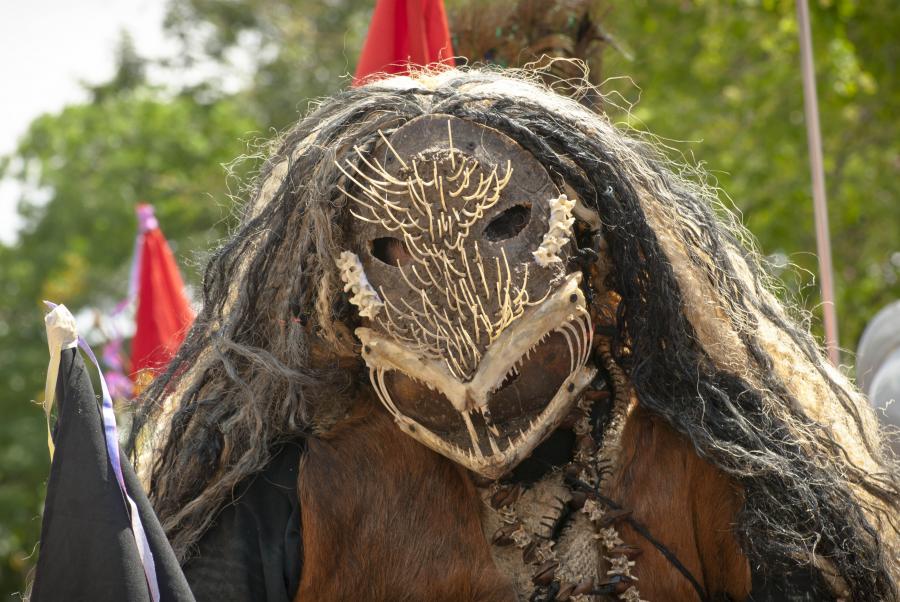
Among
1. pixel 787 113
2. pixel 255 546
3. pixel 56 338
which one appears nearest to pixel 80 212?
pixel 787 113

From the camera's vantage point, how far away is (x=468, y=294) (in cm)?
228

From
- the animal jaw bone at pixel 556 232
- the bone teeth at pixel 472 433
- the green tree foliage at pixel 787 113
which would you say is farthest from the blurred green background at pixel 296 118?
the bone teeth at pixel 472 433

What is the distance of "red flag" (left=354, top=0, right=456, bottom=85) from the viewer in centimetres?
347

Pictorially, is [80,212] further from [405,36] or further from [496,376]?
[496,376]

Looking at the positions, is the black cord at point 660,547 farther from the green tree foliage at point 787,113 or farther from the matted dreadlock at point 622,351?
the green tree foliage at point 787,113

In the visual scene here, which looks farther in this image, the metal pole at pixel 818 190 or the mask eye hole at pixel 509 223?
the metal pole at pixel 818 190

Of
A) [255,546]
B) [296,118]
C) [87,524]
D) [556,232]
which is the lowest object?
[255,546]

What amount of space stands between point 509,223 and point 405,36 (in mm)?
1309

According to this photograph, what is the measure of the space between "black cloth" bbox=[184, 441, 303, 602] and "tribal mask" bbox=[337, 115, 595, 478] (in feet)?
1.07

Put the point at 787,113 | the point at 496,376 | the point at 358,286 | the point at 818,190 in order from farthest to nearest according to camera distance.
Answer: the point at 787,113 → the point at 818,190 → the point at 358,286 → the point at 496,376

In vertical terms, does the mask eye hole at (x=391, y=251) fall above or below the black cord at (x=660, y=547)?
above

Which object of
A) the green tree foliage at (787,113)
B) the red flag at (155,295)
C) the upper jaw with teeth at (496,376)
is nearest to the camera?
the upper jaw with teeth at (496,376)

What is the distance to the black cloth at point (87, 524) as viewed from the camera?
6.13ft

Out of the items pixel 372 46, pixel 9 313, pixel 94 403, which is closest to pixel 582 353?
pixel 94 403
